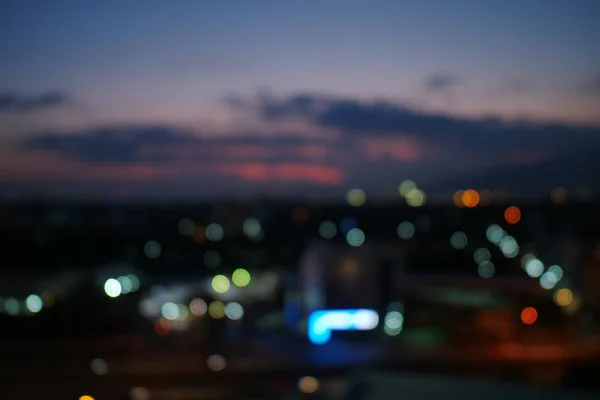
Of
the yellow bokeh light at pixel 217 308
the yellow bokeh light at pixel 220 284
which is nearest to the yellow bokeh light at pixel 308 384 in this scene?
the yellow bokeh light at pixel 217 308

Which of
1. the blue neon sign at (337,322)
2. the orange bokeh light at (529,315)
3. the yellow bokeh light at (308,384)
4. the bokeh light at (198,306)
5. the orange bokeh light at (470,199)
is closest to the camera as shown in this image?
the yellow bokeh light at (308,384)

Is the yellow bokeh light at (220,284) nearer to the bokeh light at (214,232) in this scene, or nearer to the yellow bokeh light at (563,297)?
the yellow bokeh light at (563,297)

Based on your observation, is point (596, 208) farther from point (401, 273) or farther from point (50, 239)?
point (50, 239)

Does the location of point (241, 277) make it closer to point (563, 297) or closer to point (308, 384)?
point (563, 297)

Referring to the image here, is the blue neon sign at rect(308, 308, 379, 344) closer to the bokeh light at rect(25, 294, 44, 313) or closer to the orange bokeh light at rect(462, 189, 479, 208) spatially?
the bokeh light at rect(25, 294, 44, 313)

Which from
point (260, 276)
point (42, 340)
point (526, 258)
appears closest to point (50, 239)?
point (260, 276)

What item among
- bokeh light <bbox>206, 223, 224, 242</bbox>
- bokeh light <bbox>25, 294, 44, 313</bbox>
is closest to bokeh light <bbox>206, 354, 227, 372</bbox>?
bokeh light <bbox>25, 294, 44, 313</bbox>
